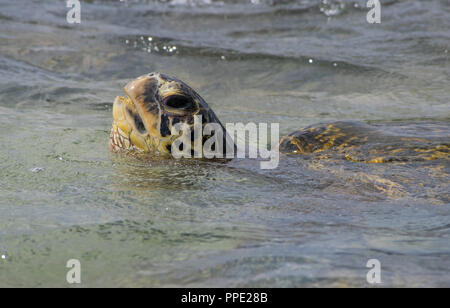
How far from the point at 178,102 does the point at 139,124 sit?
11.1 inches

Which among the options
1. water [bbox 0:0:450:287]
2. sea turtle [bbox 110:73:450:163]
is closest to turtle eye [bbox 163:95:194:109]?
sea turtle [bbox 110:73:450:163]

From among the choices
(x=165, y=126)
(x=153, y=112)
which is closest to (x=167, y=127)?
(x=165, y=126)

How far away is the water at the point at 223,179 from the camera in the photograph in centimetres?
228

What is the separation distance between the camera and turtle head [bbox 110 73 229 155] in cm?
386

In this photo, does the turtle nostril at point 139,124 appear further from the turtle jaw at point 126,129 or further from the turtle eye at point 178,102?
the turtle eye at point 178,102

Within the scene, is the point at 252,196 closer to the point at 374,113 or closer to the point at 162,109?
the point at 162,109

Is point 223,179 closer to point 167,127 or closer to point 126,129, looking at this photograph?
point 167,127

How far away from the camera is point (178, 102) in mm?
3918

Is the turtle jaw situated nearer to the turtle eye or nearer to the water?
the water

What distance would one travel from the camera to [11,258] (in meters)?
2.37

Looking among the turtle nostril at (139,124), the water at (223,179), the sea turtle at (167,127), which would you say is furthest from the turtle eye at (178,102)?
the water at (223,179)
